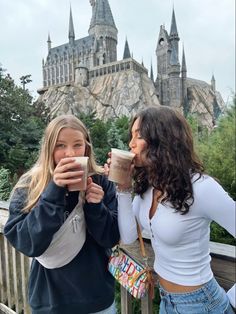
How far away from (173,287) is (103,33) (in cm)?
6854

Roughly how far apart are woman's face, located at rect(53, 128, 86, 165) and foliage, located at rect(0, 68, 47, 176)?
12700mm

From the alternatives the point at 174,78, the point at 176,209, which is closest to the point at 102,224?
the point at 176,209

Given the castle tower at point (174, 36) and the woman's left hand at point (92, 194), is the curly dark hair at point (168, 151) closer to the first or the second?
the woman's left hand at point (92, 194)

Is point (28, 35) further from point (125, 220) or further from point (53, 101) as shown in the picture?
point (125, 220)

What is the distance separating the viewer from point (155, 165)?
1.20 metres

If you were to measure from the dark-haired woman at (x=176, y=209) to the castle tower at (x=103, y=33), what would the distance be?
61980 mm

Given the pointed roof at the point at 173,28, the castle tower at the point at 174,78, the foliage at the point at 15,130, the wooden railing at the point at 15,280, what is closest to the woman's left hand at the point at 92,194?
the wooden railing at the point at 15,280

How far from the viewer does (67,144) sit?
1.29 meters

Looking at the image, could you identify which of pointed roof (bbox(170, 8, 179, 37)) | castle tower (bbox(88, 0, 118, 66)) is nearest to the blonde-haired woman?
castle tower (bbox(88, 0, 118, 66))

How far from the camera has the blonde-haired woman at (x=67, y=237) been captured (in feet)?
4.17

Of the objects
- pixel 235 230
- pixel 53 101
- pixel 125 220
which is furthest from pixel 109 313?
pixel 53 101

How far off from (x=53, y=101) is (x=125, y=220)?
5173cm

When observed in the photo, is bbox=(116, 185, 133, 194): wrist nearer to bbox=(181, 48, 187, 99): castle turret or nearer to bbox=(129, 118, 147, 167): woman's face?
bbox=(129, 118, 147, 167): woman's face

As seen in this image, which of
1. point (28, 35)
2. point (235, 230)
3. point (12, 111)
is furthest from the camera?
point (28, 35)
